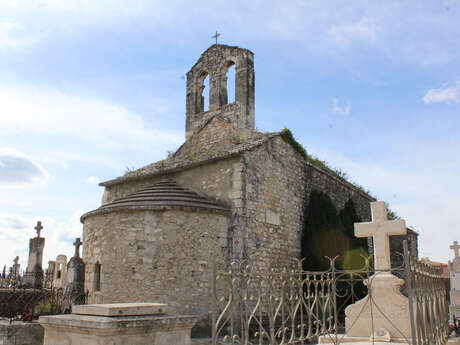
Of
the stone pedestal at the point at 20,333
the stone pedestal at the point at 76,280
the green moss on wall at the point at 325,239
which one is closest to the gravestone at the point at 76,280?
the stone pedestal at the point at 76,280

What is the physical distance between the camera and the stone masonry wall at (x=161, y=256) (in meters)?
10.9

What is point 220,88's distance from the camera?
52.1 feet

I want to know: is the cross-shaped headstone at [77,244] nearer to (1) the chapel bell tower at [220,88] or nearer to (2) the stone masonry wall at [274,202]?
(2) the stone masonry wall at [274,202]

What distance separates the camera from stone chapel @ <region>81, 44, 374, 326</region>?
11.1 m

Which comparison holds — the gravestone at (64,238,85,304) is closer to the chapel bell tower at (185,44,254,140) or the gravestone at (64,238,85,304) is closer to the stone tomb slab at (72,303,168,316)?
the chapel bell tower at (185,44,254,140)

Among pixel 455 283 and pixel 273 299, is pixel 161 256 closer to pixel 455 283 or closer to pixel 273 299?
pixel 273 299

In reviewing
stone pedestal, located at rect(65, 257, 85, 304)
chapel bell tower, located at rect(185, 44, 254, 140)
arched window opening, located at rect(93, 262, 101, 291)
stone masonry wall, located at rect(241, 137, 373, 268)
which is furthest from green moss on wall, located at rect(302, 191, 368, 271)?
stone pedestal, located at rect(65, 257, 85, 304)

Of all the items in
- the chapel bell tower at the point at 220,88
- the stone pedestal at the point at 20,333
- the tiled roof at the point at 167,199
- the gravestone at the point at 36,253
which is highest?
the chapel bell tower at the point at 220,88

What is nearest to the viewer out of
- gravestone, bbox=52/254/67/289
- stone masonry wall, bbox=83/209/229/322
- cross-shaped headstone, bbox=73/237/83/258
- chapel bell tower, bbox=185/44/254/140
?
stone masonry wall, bbox=83/209/229/322

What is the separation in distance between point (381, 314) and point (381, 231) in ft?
4.64

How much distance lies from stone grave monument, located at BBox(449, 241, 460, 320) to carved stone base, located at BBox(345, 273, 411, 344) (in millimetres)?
9360

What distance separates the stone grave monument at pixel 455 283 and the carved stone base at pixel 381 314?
30.7ft

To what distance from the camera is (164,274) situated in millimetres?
11016

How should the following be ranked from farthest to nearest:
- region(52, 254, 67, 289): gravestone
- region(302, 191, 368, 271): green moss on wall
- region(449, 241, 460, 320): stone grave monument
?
1. region(52, 254, 67, 289): gravestone
2. region(449, 241, 460, 320): stone grave monument
3. region(302, 191, 368, 271): green moss on wall
